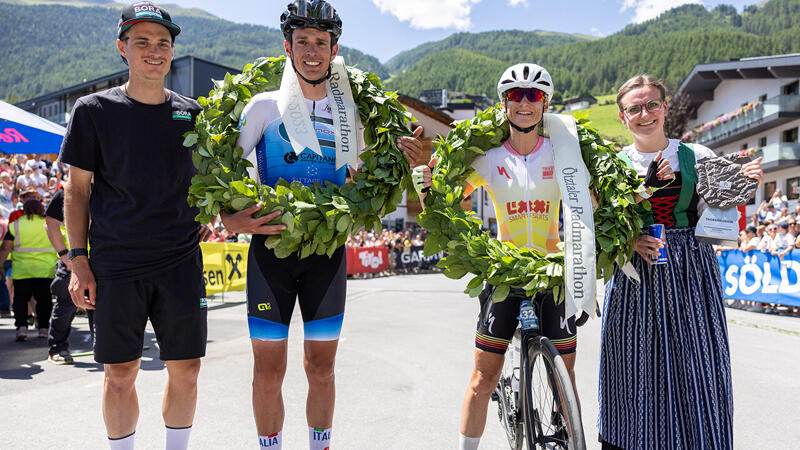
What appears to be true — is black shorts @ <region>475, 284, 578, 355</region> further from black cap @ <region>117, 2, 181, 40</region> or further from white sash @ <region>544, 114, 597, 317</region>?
black cap @ <region>117, 2, 181, 40</region>

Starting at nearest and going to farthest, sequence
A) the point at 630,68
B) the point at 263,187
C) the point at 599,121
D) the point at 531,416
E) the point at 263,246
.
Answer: the point at 263,187, the point at 263,246, the point at 531,416, the point at 599,121, the point at 630,68

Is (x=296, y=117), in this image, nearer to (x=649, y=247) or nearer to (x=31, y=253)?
(x=649, y=247)

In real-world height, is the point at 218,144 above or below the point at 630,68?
below

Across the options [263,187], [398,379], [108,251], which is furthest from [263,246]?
[398,379]

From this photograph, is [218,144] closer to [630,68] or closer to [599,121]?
[599,121]

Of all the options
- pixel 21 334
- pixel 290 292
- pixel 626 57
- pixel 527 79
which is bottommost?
pixel 21 334

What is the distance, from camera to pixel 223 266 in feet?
43.9

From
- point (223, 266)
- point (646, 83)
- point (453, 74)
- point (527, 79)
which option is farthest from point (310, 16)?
point (453, 74)

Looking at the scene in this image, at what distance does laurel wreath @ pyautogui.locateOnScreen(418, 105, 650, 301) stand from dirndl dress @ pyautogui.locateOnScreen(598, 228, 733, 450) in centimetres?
40

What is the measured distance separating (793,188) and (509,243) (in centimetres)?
3826

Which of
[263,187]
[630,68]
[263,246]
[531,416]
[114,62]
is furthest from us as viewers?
[114,62]

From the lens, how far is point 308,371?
10.2 feet

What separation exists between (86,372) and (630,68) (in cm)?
15638

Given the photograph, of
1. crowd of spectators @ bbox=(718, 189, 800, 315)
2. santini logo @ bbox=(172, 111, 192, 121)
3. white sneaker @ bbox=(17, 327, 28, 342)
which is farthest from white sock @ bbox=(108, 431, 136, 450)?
crowd of spectators @ bbox=(718, 189, 800, 315)
